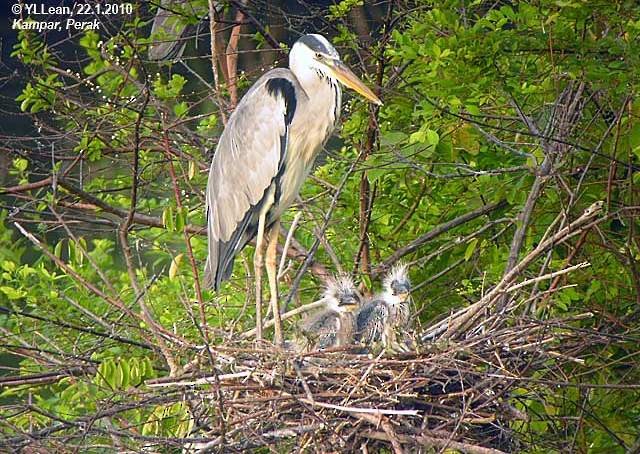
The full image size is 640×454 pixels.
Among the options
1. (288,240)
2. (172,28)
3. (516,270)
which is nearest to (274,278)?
(288,240)

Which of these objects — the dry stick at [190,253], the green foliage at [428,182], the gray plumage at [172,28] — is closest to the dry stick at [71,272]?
the green foliage at [428,182]

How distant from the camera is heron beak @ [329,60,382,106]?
4.56 m

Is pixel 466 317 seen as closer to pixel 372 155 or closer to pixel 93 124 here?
pixel 372 155

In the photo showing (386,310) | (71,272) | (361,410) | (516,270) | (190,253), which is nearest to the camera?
(361,410)

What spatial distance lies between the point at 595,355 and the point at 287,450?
1414 mm

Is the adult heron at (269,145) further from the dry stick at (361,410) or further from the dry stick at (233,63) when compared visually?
the dry stick at (361,410)

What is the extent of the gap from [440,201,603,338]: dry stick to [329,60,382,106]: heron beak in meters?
0.94

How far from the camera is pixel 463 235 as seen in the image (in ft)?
17.0

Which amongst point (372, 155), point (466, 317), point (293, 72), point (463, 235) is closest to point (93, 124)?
point (293, 72)

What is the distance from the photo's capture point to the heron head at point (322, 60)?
462cm

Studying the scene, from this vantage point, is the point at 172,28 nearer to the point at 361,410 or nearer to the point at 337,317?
the point at 337,317

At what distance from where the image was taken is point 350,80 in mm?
4617

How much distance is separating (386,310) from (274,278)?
47cm

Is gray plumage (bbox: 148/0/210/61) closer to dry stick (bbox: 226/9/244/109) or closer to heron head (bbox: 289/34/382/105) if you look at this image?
dry stick (bbox: 226/9/244/109)
